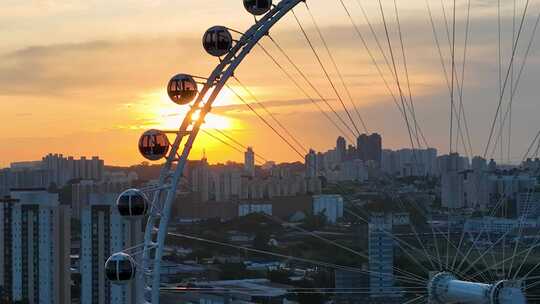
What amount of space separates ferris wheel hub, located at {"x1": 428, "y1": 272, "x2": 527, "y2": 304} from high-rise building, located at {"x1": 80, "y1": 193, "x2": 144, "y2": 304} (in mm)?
11883

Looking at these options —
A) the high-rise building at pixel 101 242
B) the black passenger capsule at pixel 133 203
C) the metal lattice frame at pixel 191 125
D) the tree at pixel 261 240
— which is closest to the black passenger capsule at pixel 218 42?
the metal lattice frame at pixel 191 125

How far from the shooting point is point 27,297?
1762cm

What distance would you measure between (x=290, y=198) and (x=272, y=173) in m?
3.52

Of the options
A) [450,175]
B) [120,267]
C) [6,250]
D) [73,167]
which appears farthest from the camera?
[73,167]

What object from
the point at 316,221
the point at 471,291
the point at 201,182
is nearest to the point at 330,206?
the point at 316,221

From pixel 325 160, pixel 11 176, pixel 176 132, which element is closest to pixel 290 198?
pixel 325 160

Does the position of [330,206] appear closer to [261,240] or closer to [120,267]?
[261,240]

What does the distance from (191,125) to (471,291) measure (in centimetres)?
140

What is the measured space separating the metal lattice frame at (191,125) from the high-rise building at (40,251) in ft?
42.0

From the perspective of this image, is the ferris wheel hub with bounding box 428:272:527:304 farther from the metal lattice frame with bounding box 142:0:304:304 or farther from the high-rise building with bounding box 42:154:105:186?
the high-rise building with bounding box 42:154:105:186

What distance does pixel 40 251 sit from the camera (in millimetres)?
17891

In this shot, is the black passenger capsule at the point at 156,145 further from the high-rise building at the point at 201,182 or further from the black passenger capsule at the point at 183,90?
the high-rise building at the point at 201,182

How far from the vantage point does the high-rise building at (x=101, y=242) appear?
1670cm

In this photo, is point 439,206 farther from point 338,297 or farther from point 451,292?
point 451,292
